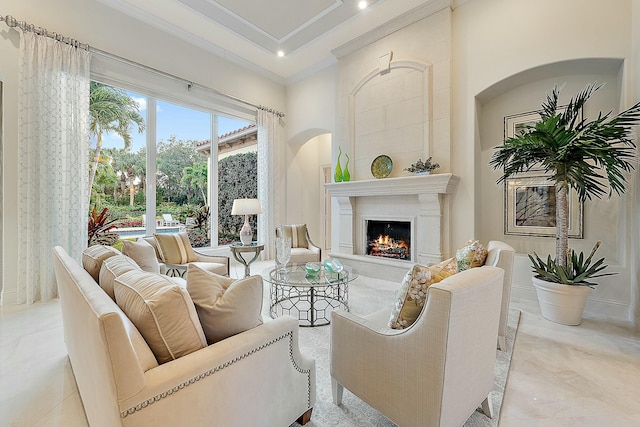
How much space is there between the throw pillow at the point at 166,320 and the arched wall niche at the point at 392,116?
3.77 m

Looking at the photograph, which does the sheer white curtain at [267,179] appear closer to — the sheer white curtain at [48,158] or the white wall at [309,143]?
the white wall at [309,143]

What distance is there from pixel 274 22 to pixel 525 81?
11.5ft

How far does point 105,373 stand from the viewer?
83 cm

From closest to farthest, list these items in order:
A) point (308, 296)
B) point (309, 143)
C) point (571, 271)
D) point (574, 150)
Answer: point (574, 150) < point (571, 271) < point (308, 296) < point (309, 143)

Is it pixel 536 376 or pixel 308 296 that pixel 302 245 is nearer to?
pixel 308 296

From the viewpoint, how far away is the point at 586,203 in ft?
10.7

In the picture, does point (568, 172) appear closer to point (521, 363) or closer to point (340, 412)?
point (521, 363)

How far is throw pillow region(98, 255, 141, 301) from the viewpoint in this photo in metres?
1.36

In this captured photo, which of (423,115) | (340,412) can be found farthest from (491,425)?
(423,115)

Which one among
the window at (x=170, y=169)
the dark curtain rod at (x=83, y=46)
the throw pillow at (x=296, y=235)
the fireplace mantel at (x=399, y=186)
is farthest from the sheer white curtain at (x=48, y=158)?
the fireplace mantel at (x=399, y=186)

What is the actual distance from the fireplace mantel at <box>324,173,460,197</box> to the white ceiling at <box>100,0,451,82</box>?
2300mm

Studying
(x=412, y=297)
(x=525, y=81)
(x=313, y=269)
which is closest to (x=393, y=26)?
(x=525, y=81)

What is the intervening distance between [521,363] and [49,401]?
3089 mm

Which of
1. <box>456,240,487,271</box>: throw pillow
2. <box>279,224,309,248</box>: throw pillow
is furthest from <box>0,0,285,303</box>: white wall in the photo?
<box>456,240,487,271</box>: throw pillow
